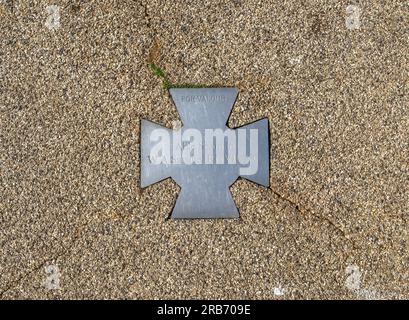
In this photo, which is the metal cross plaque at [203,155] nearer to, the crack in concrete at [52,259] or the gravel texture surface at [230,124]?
the gravel texture surface at [230,124]

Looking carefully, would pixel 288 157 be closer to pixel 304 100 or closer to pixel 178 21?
pixel 304 100

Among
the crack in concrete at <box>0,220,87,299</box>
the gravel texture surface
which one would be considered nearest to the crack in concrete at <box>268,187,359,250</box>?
the gravel texture surface

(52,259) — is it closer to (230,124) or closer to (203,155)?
(203,155)

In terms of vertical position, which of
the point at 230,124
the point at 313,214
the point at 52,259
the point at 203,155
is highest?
the point at 230,124

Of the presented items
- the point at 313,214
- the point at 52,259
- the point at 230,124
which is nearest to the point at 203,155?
the point at 230,124

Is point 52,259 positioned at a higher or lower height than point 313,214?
lower

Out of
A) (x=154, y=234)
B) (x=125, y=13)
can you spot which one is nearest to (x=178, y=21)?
(x=125, y=13)

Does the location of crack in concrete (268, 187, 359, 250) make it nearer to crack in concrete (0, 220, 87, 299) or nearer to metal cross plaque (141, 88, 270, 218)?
metal cross plaque (141, 88, 270, 218)
